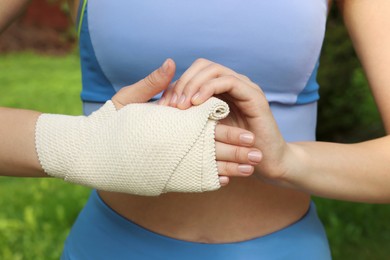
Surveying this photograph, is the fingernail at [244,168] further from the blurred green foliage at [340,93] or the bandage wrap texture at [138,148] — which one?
the blurred green foliage at [340,93]

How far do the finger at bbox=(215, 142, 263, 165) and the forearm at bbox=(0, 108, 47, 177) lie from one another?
34 centimetres

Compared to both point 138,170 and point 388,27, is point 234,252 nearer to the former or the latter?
point 138,170

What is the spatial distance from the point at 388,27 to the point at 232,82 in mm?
405

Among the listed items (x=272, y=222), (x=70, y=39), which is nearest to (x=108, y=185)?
(x=272, y=222)

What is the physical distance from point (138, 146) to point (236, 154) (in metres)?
0.16

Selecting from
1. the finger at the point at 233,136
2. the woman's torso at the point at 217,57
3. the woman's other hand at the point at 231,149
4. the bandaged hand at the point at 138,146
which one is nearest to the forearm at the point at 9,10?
the woman's torso at the point at 217,57

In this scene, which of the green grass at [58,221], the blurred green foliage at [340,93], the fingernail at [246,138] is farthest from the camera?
the blurred green foliage at [340,93]

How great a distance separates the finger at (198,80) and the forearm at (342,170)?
0.64ft

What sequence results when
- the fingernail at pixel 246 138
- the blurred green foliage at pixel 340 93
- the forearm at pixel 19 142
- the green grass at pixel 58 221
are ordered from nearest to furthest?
the fingernail at pixel 246 138
the forearm at pixel 19 142
the green grass at pixel 58 221
the blurred green foliage at pixel 340 93

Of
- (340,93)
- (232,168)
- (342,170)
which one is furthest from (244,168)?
(340,93)

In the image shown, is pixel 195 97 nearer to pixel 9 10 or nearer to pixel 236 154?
pixel 236 154

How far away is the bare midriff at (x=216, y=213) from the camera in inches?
56.4

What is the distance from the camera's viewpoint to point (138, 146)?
3.98 feet

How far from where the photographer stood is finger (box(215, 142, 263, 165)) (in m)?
1.18
